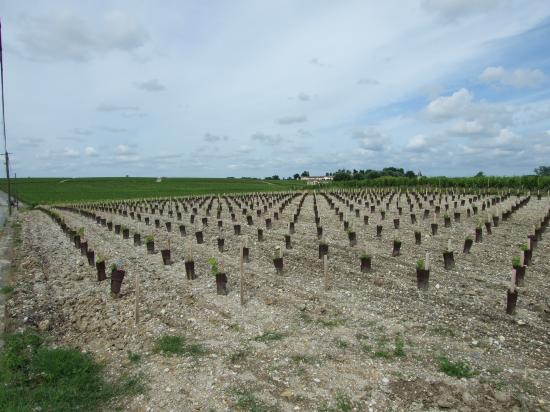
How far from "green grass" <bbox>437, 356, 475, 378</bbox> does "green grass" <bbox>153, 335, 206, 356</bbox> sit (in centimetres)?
386

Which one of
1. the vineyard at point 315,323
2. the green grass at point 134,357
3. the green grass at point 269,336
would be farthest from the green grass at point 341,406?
the green grass at point 134,357

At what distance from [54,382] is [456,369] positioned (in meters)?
6.08

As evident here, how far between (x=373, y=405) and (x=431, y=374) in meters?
1.25

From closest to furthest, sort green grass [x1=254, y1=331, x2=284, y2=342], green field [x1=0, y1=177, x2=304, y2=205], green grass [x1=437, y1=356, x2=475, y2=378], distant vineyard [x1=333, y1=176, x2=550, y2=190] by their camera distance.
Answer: green grass [x1=437, y1=356, x2=475, y2=378]
green grass [x1=254, y1=331, x2=284, y2=342]
distant vineyard [x1=333, y1=176, x2=550, y2=190]
green field [x1=0, y1=177, x2=304, y2=205]

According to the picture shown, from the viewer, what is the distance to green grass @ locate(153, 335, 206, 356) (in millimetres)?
7465

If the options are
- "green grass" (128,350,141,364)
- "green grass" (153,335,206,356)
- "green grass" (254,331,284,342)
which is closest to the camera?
"green grass" (128,350,141,364)

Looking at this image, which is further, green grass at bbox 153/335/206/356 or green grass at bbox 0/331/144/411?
green grass at bbox 153/335/206/356

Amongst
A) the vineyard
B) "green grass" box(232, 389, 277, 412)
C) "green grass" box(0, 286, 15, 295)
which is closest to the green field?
"green grass" box(0, 286, 15, 295)

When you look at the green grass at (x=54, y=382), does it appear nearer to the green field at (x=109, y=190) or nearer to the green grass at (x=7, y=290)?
the green grass at (x=7, y=290)

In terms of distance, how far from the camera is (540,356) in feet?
22.9

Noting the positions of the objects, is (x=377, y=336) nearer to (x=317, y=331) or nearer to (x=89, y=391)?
(x=317, y=331)

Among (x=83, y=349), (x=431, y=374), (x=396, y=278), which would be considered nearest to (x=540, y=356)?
(x=431, y=374)

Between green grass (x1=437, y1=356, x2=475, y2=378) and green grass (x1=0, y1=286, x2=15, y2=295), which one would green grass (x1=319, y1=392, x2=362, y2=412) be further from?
green grass (x1=0, y1=286, x2=15, y2=295)

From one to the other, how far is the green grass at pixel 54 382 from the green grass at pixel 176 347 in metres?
0.94
